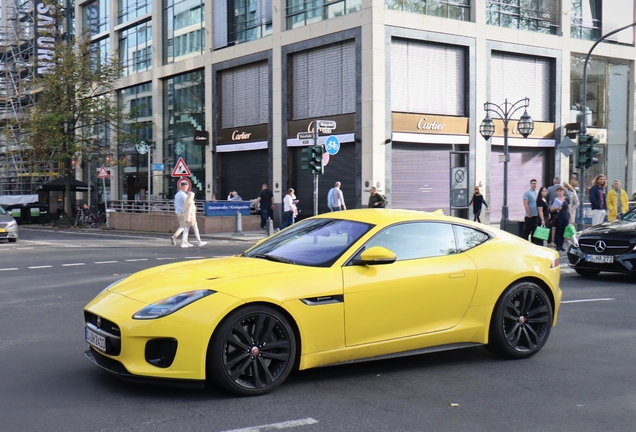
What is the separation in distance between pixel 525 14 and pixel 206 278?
3237 centimetres

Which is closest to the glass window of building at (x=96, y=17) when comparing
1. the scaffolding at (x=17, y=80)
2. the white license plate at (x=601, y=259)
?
the scaffolding at (x=17, y=80)

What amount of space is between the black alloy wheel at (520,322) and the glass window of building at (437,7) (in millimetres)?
24877

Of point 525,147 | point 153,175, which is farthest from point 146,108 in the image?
point 525,147

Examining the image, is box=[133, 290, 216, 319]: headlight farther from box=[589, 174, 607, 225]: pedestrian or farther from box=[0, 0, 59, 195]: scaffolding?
box=[0, 0, 59, 195]: scaffolding

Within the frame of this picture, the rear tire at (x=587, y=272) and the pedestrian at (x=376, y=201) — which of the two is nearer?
the rear tire at (x=587, y=272)

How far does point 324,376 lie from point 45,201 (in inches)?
1690

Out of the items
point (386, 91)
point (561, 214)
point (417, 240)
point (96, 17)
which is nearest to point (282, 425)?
point (417, 240)

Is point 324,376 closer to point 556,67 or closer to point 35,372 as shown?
point 35,372

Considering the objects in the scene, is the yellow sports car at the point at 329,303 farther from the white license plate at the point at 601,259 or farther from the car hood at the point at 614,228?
the car hood at the point at 614,228

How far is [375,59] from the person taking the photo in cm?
2916

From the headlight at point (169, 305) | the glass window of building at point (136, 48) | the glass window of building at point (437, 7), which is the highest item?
the glass window of building at point (136, 48)

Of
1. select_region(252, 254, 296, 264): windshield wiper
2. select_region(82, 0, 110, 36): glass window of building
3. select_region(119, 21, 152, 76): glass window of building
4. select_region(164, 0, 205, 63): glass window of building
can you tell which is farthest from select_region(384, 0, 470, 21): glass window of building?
select_region(82, 0, 110, 36): glass window of building

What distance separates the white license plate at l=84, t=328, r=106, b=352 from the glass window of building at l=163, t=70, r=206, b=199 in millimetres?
33103

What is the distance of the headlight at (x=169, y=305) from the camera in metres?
5.02
